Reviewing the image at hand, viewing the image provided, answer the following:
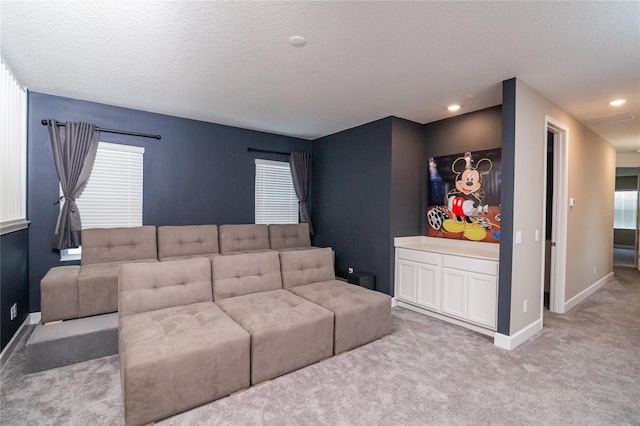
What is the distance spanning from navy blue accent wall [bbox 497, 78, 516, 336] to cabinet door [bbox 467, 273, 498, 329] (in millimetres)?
151

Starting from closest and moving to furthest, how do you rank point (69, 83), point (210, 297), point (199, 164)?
point (210, 297) < point (69, 83) < point (199, 164)

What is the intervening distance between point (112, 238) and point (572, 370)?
196 inches

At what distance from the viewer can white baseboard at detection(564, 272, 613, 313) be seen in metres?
3.98

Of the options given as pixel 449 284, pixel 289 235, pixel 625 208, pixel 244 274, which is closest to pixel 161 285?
pixel 244 274

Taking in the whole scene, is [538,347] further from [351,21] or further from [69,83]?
[69,83]

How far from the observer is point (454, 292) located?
3441mm

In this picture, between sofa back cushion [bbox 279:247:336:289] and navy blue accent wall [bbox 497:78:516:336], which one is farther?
sofa back cushion [bbox 279:247:336:289]

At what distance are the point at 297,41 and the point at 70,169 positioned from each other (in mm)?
3268

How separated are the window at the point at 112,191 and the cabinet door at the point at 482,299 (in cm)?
438

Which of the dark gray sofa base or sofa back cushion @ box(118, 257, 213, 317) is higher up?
sofa back cushion @ box(118, 257, 213, 317)

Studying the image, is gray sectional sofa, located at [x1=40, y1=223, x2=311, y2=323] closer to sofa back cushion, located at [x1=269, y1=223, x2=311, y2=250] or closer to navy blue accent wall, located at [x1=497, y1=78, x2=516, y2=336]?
sofa back cushion, located at [x1=269, y1=223, x2=311, y2=250]

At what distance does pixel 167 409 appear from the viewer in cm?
186

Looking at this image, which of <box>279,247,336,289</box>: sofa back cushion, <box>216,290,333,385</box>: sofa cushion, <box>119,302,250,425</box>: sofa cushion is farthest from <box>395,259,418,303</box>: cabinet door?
<box>119,302,250,425</box>: sofa cushion

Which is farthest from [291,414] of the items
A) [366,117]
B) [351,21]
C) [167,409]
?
[366,117]
